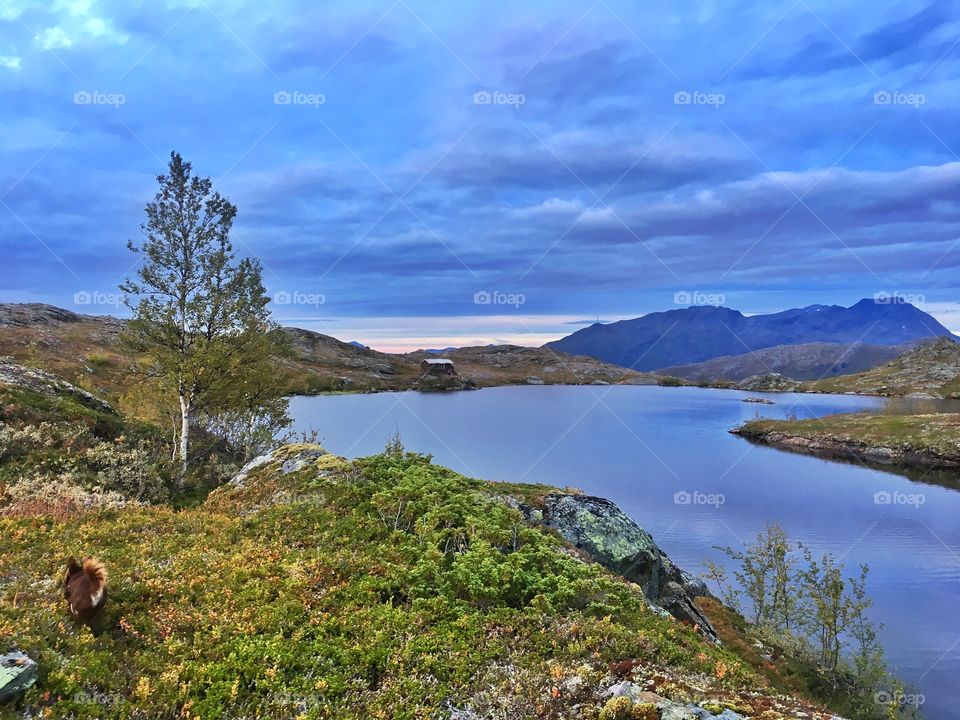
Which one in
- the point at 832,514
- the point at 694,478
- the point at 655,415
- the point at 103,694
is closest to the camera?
the point at 103,694

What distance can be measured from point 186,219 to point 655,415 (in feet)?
336

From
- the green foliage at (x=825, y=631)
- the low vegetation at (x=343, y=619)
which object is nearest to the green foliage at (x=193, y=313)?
the low vegetation at (x=343, y=619)

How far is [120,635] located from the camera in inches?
353

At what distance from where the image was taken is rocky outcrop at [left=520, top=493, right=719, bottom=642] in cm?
1719

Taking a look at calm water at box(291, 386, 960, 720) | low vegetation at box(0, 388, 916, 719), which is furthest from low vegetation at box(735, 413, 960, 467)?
low vegetation at box(0, 388, 916, 719)

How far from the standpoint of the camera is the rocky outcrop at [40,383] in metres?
28.4

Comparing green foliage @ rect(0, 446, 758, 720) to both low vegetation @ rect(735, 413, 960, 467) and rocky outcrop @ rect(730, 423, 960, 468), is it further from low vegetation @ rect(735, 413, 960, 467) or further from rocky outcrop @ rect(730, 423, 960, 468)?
low vegetation @ rect(735, 413, 960, 467)

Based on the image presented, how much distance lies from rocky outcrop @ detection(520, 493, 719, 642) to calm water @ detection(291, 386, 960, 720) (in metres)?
11.1

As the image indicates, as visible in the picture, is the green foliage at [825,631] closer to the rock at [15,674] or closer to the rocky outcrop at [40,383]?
the rock at [15,674]

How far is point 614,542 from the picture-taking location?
17.7 metres

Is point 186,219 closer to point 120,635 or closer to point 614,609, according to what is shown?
point 120,635

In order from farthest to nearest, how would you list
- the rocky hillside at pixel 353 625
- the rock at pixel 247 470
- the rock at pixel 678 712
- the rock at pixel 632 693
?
the rock at pixel 247 470 < the rock at pixel 632 693 < the rocky hillside at pixel 353 625 < the rock at pixel 678 712

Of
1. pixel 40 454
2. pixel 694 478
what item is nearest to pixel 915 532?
pixel 694 478

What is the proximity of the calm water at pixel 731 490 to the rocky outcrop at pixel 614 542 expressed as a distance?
11101 mm
